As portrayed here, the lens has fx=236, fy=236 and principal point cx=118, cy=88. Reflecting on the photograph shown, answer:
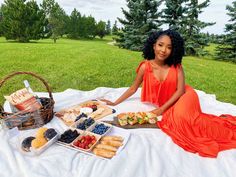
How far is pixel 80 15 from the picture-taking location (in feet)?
143

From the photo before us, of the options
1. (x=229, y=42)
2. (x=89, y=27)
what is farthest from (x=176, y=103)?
(x=89, y=27)

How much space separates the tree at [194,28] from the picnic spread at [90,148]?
15598mm

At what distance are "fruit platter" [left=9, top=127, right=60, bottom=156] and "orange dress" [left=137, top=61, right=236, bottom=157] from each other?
4.22ft

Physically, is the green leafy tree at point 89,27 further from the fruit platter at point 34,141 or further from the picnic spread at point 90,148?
the fruit platter at point 34,141

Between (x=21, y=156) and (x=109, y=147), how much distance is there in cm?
83

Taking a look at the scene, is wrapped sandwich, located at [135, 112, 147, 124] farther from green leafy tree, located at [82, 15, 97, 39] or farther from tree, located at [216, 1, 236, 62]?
green leafy tree, located at [82, 15, 97, 39]

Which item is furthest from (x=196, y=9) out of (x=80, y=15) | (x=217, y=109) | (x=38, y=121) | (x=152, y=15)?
(x=80, y=15)

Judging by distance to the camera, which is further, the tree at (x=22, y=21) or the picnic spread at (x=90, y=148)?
the tree at (x=22, y=21)

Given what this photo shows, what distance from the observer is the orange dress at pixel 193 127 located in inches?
98.3

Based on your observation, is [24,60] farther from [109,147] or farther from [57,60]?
[109,147]

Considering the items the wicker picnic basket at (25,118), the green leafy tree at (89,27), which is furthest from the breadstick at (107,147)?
the green leafy tree at (89,27)

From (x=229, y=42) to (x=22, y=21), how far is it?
1930cm

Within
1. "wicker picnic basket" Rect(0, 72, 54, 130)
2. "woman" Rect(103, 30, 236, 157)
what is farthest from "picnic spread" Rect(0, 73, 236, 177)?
"woman" Rect(103, 30, 236, 157)

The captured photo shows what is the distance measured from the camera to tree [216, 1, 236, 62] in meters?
16.2
